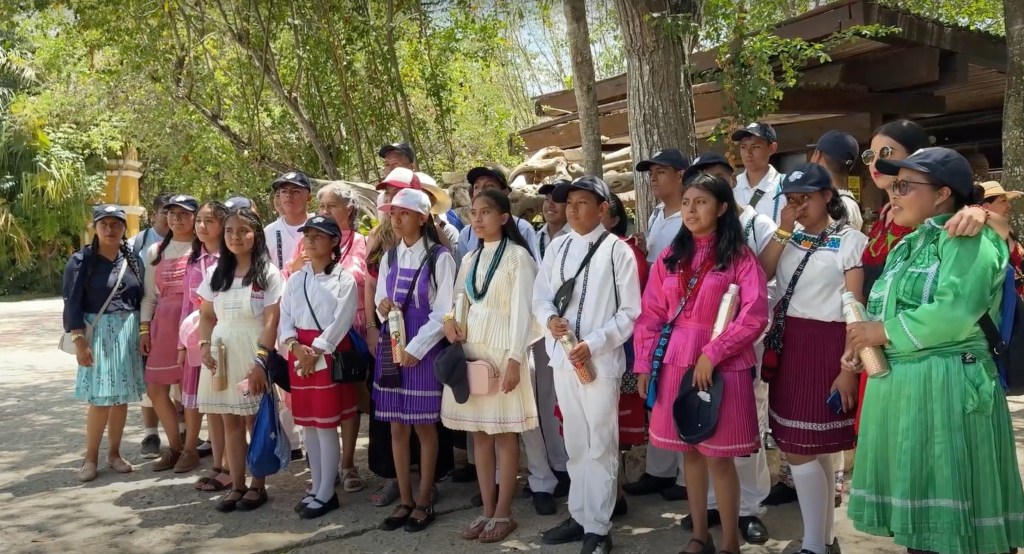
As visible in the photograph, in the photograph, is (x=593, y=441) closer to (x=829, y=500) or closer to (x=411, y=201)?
(x=829, y=500)

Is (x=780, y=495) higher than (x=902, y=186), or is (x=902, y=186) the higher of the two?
(x=902, y=186)

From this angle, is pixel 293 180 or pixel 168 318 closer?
pixel 293 180

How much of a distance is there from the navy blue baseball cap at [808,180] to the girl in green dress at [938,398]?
58 cm

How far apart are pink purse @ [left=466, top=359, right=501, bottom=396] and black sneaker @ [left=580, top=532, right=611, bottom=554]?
870mm

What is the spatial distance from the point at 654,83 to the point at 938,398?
3.34 meters

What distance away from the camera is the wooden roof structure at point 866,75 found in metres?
7.60

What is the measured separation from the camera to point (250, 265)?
544 cm

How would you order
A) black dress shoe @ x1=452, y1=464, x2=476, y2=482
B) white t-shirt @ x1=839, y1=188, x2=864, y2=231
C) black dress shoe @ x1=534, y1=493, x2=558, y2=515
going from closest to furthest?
white t-shirt @ x1=839, y1=188, x2=864, y2=231, black dress shoe @ x1=534, y1=493, x2=558, y2=515, black dress shoe @ x1=452, y1=464, x2=476, y2=482

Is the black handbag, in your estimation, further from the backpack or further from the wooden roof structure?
the wooden roof structure

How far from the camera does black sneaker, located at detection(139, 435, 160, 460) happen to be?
21.9 feet

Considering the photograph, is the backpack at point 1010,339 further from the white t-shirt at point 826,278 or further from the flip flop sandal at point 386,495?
the flip flop sandal at point 386,495

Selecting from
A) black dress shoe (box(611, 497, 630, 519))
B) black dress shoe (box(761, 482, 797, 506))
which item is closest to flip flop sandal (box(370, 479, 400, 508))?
black dress shoe (box(611, 497, 630, 519))

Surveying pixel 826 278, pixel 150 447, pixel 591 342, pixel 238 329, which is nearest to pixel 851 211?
pixel 826 278

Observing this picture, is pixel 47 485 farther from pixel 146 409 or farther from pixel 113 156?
pixel 113 156
